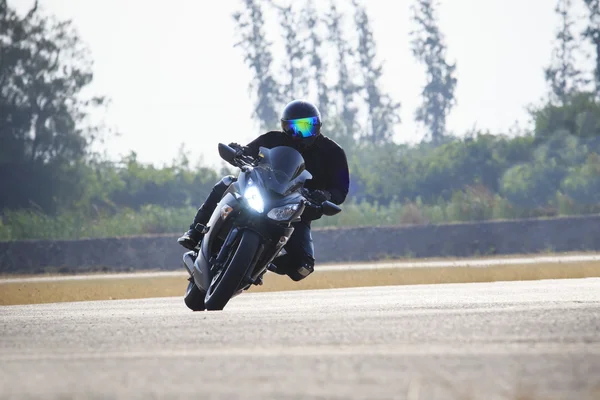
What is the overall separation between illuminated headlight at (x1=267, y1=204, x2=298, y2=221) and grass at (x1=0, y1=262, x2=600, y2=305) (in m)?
9.90

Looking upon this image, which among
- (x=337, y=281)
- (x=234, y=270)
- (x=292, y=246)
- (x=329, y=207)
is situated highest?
(x=329, y=207)

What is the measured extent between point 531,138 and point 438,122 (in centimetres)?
1448

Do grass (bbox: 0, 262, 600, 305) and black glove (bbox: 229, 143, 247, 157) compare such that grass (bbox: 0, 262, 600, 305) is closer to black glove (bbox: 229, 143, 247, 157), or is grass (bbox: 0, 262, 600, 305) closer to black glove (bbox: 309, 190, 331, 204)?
black glove (bbox: 229, 143, 247, 157)

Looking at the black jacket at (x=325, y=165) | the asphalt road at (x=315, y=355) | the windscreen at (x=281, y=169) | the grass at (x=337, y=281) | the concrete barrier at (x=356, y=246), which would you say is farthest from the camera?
the concrete barrier at (x=356, y=246)

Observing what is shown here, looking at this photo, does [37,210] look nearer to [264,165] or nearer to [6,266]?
[6,266]

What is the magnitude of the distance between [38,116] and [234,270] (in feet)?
135

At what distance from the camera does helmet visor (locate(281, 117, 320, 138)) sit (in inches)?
495

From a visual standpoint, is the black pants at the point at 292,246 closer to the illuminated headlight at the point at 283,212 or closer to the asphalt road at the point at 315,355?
the illuminated headlight at the point at 283,212

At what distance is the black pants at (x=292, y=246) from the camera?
12148 millimetres

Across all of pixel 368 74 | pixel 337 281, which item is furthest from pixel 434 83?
pixel 337 281

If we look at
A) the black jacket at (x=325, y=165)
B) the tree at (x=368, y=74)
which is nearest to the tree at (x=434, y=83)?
the tree at (x=368, y=74)

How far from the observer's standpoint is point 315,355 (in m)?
6.62

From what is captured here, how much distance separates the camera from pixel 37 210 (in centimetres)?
4853

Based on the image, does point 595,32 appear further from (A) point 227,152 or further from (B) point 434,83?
(A) point 227,152
